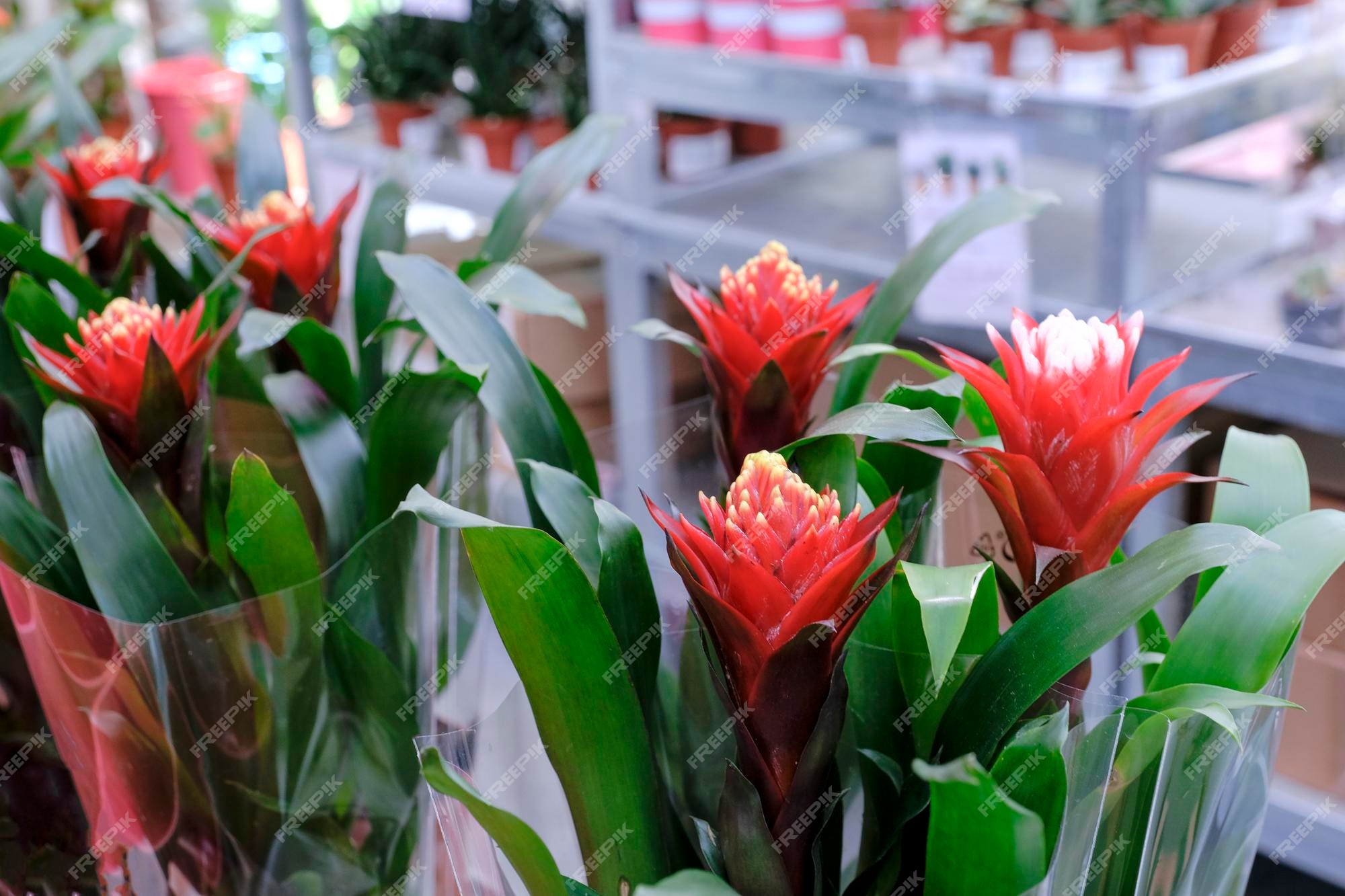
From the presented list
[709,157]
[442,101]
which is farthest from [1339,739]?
[442,101]

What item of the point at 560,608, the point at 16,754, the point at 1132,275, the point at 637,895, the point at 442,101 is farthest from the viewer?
the point at 442,101

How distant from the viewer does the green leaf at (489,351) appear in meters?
0.67

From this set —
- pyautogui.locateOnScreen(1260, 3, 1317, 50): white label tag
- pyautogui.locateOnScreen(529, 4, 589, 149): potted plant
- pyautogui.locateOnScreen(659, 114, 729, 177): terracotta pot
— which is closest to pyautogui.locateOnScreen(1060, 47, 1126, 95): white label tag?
pyautogui.locateOnScreen(1260, 3, 1317, 50): white label tag

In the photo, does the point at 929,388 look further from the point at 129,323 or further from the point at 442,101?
the point at 442,101

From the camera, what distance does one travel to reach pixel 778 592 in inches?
17.6

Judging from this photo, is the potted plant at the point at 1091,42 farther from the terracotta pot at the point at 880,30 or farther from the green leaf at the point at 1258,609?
the green leaf at the point at 1258,609

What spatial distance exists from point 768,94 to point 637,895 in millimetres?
1415

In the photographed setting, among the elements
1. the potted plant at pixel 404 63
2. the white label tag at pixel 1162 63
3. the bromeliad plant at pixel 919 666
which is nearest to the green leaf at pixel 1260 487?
the bromeliad plant at pixel 919 666

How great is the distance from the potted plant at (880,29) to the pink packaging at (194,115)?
5.28ft

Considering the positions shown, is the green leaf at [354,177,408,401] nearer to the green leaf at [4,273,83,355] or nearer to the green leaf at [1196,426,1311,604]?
the green leaf at [4,273,83,355]

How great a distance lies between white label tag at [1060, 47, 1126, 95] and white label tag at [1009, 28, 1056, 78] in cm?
5

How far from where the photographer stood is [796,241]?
5.83 feet

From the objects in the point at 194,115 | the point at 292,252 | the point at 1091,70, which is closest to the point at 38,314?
the point at 292,252

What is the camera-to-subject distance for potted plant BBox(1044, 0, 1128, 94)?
160cm
